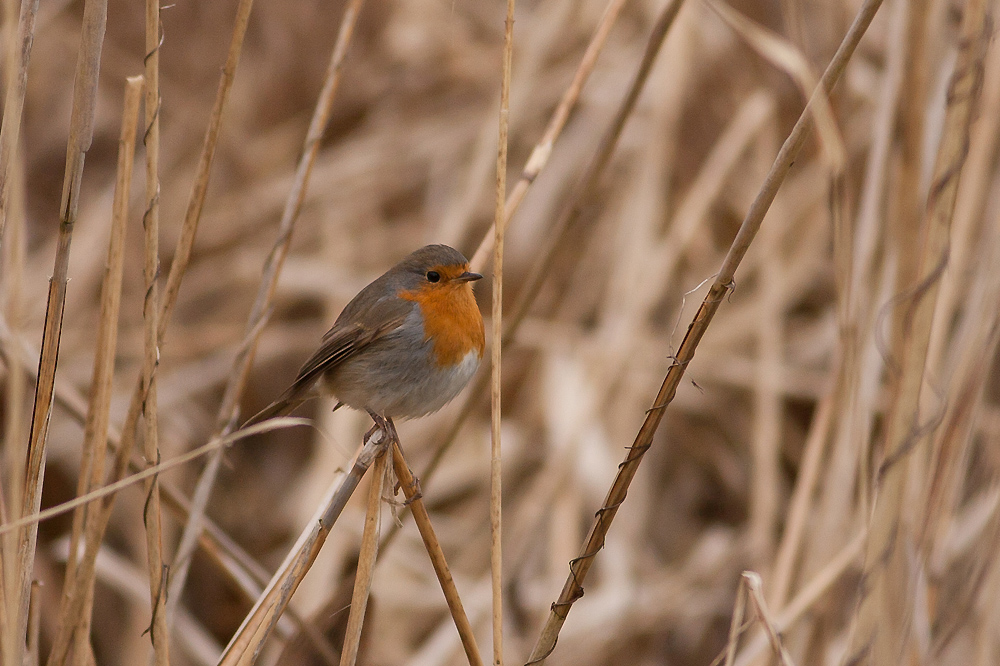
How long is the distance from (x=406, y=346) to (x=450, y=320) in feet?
0.45

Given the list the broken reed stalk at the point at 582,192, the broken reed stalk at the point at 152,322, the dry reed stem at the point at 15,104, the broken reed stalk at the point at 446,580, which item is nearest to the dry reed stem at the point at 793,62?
the broken reed stalk at the point at 582,192

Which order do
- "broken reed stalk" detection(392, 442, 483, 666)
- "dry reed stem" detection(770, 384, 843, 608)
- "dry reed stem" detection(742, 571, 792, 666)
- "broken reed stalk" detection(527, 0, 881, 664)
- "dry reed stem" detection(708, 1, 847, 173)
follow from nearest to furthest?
"broken reed stalk" detection(527, 0, 881, 664)
"dry reed stem" detection(742, 571, 792, 666)
"broken reed stalk" detection(392, 442, 483, 666)
"dry reed stem" detection(708, 1, 847, 173)
"dry reed stem" detection(770, 384, 843, 608)

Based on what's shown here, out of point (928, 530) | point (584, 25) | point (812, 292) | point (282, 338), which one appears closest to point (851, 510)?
point (928, 530)

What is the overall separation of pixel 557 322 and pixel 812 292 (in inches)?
43.0

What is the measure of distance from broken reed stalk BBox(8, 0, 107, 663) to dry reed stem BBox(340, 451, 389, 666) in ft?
1.45

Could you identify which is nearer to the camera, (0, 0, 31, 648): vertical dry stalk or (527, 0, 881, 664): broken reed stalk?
(0, 0, 31, 648): vertical dry stalk

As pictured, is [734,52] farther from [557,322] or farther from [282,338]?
[282,338]

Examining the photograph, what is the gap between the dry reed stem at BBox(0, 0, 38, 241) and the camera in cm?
114

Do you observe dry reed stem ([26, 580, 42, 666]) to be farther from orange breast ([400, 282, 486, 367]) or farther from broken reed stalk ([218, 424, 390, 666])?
orange breast ([400, 282, 486, 367])

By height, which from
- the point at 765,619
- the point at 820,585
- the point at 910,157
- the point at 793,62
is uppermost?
the point at 793,62

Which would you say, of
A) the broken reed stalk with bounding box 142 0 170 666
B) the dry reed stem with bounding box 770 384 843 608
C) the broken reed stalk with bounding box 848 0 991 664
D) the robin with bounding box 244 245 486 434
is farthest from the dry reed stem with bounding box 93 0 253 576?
the dry reed stem with bounding box 770 384 843 608

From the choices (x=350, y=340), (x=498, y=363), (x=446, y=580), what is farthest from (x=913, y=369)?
(x=350, y=340)

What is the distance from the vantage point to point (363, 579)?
4.48 feet

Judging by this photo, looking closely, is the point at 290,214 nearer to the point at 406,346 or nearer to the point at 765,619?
the point at 406,346
